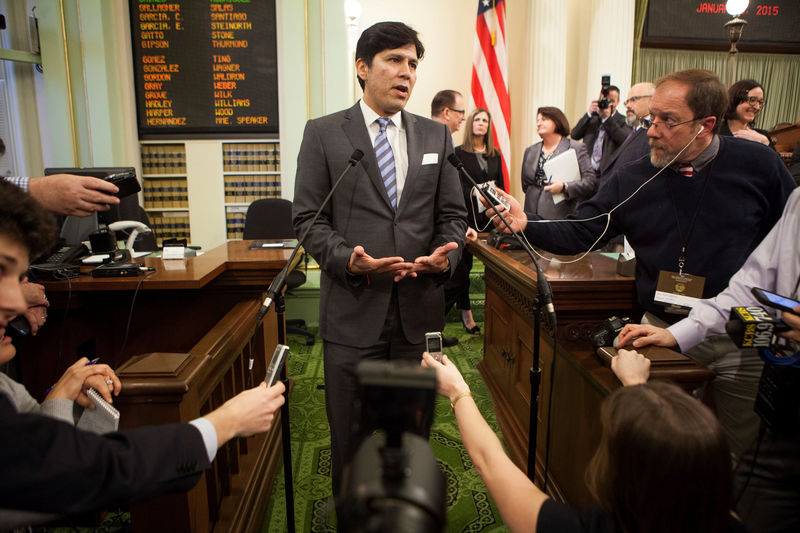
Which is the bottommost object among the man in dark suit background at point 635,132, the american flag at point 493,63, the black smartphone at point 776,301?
the black smartphone at point 776,301

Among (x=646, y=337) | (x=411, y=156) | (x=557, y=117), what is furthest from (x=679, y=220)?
(x=557, y=117)

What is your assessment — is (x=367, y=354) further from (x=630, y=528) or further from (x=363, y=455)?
(x=363, y=455)

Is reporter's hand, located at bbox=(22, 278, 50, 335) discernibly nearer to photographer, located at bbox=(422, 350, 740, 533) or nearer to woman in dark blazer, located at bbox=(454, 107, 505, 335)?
photographer, located at bbox=(422, 350, 740, 533)

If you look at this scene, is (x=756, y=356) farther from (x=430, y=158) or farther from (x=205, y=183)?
(x=205, y=183)

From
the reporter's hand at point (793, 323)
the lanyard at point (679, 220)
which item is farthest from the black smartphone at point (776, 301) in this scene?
the lanyard at point (679, 220)

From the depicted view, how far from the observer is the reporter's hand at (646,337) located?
1.37m

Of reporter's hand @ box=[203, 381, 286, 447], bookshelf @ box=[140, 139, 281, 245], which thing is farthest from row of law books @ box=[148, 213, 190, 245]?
reporter's hand @ box=[203, 381, 286, 447]

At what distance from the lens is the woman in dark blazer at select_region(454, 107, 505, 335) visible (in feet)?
11.6

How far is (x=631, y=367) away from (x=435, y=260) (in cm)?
60

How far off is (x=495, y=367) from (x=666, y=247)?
1371 mm

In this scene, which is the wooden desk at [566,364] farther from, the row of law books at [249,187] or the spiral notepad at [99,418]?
the row of law books at [249,187]

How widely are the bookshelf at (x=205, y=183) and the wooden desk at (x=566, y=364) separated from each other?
2.97m

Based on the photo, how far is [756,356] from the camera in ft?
4.79

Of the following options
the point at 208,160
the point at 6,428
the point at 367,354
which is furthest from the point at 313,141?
the point at 208,160
